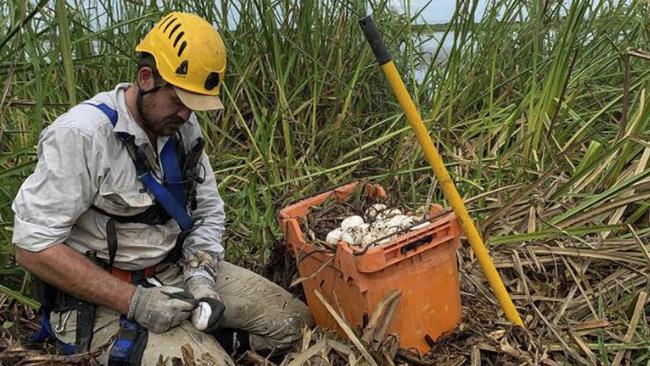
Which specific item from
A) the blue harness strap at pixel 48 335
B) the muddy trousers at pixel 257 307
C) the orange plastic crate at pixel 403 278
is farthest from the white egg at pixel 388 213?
the blue harness strap at pixel 48 335

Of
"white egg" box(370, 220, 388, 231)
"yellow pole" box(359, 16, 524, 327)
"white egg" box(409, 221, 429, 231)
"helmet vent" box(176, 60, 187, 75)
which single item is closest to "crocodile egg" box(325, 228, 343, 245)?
"white egg" box(370, 220, 388, 231)

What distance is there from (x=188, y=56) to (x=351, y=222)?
0.71m

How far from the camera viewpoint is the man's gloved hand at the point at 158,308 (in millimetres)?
2428

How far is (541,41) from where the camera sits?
4.34 metres

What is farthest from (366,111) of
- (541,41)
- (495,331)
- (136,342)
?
(136,342)

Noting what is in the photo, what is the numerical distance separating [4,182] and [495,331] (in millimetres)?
1751

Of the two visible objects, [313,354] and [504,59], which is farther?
[504,59]

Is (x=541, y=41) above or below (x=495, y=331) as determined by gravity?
above

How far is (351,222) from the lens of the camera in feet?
8.23

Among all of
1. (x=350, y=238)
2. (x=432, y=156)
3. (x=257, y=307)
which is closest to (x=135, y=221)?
(x=257, y=307)

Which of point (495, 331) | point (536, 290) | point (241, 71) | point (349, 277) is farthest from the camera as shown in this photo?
point (241, 71)

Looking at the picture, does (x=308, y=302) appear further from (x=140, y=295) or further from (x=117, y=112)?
(x=117, y=112)

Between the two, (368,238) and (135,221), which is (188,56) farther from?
(368,238)

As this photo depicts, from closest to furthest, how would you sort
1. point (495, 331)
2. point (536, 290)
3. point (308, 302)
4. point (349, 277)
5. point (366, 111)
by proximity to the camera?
point (349, 277) < point (495, 331) < point (308, 302) < point (536, 290) < point (366, 111)
